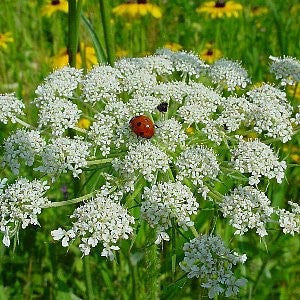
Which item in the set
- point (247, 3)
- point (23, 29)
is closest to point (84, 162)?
point (23, 29)

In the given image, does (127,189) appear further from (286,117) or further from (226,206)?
(286,117)

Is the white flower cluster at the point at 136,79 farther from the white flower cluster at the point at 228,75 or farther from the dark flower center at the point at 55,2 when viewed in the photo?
the dark flower center at the point at 55,2

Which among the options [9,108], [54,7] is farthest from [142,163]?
[54,7]

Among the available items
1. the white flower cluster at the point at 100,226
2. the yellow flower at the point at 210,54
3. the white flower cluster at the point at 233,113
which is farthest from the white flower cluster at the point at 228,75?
the yellow flower at the point at 210,54

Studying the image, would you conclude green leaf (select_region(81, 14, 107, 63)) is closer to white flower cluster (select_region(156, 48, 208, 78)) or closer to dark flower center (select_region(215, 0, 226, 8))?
white flower cluster (select_region(156, 48, 208, 78))

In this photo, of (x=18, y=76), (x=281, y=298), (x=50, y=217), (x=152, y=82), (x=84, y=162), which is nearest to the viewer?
(x=84, y=162)

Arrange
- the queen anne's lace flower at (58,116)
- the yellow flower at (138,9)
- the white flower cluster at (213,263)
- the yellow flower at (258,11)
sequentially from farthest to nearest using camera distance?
1. the yellow flower at (258,11)
2. the yellow flower at (138,9)
3. the queen anne's lace flower at (58,116)
4. the white flower cluster at (213,263)
